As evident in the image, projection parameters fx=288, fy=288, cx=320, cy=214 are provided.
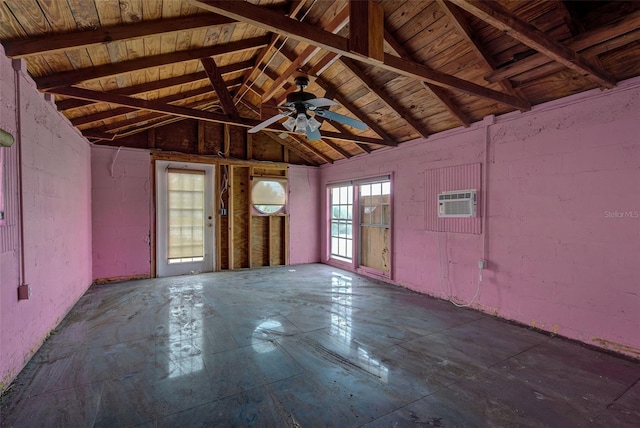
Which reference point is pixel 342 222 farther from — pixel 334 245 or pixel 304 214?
pixel 304 214

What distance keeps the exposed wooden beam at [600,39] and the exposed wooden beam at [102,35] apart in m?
2.60

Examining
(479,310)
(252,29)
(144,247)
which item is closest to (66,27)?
(252,29)

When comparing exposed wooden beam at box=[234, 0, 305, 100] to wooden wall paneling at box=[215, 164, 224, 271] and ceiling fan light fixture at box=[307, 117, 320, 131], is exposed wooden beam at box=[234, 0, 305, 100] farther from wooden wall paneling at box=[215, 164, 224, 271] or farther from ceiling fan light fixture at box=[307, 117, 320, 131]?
wooden wall paneling at box=[215, 164, 224, 271]

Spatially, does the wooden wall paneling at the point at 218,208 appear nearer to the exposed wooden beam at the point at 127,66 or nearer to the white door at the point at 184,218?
the white door at the point at 184,218

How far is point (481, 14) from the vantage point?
5.74ft

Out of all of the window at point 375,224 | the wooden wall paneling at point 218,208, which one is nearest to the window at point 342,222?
the window at point 375,224

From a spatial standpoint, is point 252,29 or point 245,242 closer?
point 252,29

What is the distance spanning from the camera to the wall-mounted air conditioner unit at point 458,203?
3.68 meters

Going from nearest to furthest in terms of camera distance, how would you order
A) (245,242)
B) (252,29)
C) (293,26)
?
(293,26)
(252,29)
(245,242)

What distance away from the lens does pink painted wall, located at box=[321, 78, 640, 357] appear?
8.35 ft

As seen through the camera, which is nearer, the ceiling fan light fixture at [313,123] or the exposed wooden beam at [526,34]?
the exposed wooden beam at [526,34]

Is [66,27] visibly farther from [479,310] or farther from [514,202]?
[479,310]

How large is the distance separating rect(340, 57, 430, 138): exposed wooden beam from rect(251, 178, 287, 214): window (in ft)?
11.3

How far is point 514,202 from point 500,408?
7.48ft
